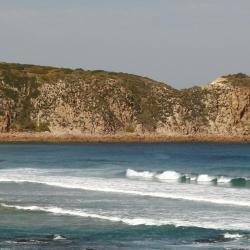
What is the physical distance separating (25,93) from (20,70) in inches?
495

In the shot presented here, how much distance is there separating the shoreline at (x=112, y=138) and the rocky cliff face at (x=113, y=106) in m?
0.94

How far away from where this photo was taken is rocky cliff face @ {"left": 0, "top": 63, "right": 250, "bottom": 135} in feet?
453

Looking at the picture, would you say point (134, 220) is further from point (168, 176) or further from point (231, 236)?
point (168, 176)

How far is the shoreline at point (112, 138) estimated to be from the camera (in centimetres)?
13712

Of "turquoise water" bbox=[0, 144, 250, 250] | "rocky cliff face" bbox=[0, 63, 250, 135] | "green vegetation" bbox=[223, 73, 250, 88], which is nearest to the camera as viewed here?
"turquoise water" bbox=[0, 144, 250, 250]

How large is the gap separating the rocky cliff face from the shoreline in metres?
0.94

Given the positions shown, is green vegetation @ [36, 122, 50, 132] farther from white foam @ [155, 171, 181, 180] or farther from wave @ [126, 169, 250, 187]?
white foam @ [155, 171, 181, 180]

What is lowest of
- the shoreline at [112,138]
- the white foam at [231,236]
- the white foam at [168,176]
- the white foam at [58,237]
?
the white foam at [58,237]

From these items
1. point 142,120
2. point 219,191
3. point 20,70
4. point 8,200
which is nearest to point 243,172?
point 219,191

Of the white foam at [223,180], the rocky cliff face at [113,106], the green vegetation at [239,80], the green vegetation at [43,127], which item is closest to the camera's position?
the white foam at [223,180]

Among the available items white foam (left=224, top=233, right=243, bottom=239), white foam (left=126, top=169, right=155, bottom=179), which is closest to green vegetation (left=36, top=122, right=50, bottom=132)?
white foam (left=126, top=169, right=155, bottom=179)

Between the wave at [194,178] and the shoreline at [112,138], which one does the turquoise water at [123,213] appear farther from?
the shoreline at [112,138]

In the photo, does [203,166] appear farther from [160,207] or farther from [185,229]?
[185,229]

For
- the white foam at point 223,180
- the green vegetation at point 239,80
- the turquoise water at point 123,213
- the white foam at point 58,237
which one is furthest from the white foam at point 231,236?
the green vegetation at point 239,80
